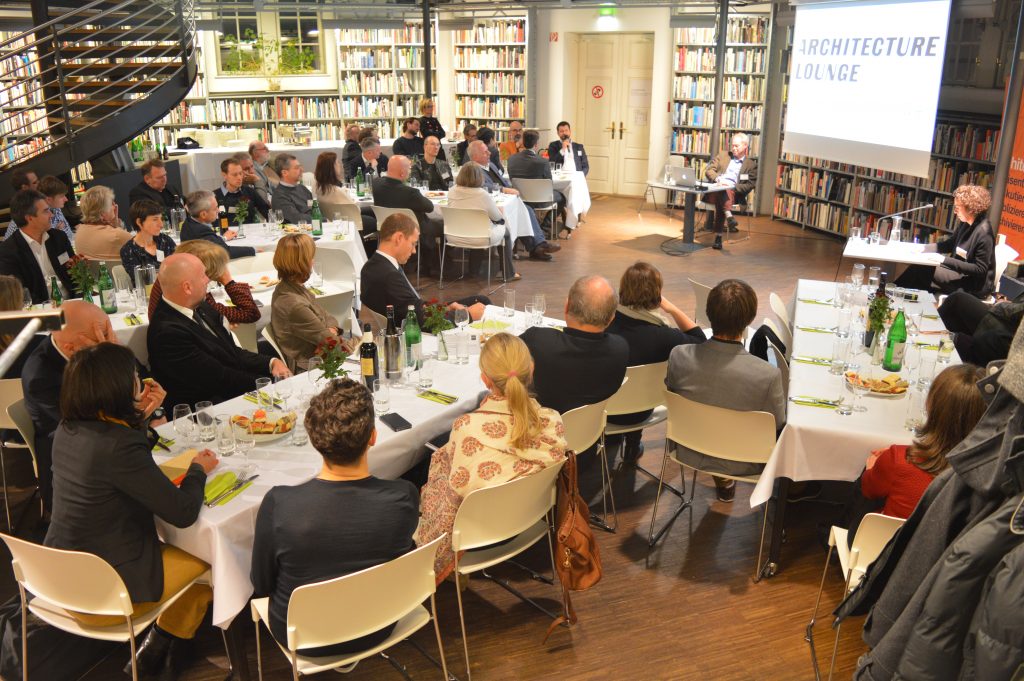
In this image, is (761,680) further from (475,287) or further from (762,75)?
(762,75)

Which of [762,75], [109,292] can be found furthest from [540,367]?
[762,75]

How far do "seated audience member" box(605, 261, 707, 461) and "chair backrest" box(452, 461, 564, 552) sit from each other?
129 cm

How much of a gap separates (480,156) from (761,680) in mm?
7159

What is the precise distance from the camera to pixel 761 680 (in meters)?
3.28

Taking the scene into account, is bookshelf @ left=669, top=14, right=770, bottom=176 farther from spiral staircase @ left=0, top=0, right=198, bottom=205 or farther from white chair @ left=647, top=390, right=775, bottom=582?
white chair @ left=647, top=390, right=775, bottom=582

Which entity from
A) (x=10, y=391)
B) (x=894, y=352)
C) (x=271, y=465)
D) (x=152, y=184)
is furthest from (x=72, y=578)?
(x=152, y=184)

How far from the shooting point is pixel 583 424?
3.73 metres

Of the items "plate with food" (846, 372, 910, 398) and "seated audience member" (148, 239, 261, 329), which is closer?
"plate with food" (846, 372, 910, 398)

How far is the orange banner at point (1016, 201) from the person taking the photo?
22.5ft

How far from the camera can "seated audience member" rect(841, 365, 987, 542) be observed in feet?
9.34

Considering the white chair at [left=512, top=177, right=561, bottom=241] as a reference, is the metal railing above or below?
above

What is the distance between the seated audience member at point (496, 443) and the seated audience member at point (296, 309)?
1630mm

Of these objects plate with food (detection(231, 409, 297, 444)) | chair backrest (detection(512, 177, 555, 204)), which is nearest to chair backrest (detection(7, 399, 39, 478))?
plate with food (detection(231, 409, 297, 444))

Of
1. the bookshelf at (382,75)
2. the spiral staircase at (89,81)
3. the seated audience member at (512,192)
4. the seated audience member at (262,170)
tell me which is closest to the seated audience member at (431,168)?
the seated audience member at (512,192)
